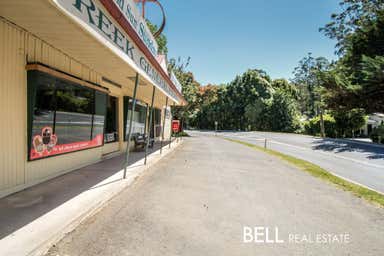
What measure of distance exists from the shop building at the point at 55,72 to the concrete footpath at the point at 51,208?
1.81 ft

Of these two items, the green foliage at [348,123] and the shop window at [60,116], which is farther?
the green foliage at [348,123]

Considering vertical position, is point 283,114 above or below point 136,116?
above

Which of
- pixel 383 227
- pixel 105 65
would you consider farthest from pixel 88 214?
pixel 383 227

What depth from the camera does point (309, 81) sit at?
166 ft

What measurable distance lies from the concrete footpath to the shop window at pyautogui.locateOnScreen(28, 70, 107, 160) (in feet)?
3.00

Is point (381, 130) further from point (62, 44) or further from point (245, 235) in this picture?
point (62, 44)

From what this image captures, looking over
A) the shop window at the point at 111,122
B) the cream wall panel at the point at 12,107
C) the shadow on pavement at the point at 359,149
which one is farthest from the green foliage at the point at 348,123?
the cream wall panel at the point at 12,107

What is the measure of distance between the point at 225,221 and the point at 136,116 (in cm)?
887

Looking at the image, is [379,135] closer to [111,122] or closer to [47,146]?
[111,122]

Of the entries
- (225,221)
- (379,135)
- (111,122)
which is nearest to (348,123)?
(379,135)

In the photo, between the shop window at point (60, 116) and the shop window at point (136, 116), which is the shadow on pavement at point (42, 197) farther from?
the shop window at point (136, 116)

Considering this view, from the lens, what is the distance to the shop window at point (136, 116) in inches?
385

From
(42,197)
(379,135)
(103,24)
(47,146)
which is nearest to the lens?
(103,24)

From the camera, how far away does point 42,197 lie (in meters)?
3.92
